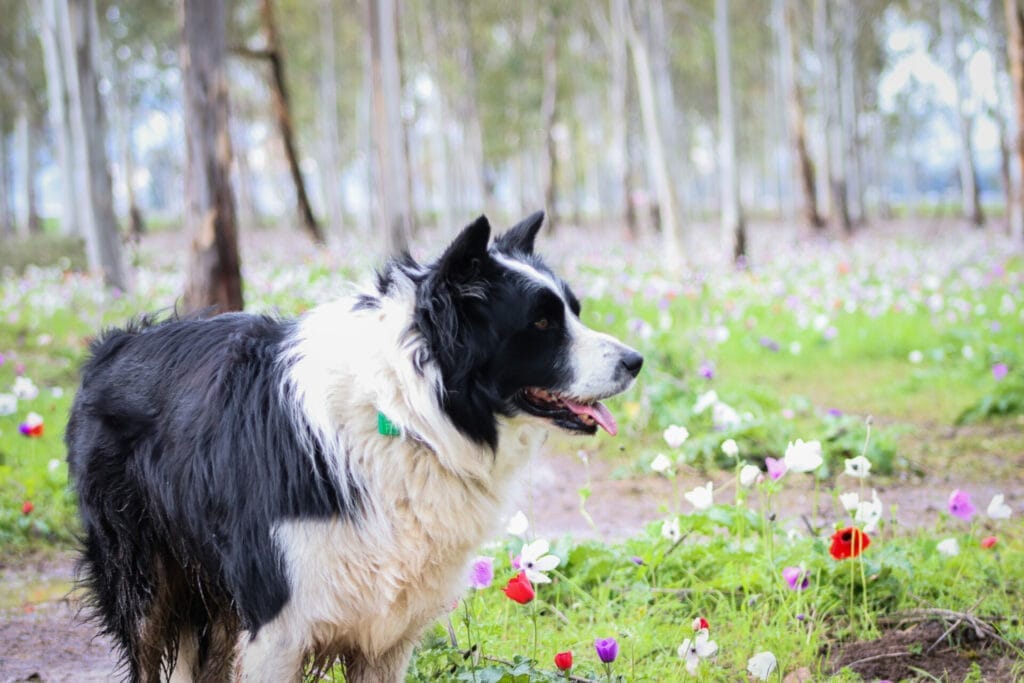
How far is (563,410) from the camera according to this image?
2980mm

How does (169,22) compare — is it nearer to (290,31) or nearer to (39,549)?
(290,31)

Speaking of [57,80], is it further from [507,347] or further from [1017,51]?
[507,347]

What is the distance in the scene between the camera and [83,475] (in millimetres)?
3270

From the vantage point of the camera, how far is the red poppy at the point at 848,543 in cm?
337

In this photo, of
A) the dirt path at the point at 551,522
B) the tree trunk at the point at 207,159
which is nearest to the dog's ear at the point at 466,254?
the dirt path at the point at 551,522

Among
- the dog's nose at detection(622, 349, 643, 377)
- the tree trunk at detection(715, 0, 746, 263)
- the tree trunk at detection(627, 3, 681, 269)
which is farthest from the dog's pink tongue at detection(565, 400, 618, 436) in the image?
the tree trunk at detection(715, 0, 746, 263)

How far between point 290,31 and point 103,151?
23756 mm

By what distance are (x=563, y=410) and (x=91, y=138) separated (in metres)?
13.3

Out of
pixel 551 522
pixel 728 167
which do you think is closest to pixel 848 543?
pixel 551 522

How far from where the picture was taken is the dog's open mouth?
2.96 meters

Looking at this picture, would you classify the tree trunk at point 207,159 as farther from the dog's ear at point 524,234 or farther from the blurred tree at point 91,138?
the blurred tree at point 91,138

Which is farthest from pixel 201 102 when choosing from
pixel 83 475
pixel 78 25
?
pixel 78 25

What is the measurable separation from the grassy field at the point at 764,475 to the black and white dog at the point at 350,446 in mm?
581

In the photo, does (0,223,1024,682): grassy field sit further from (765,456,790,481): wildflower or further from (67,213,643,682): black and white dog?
(67,213,643,682): black and white dog
